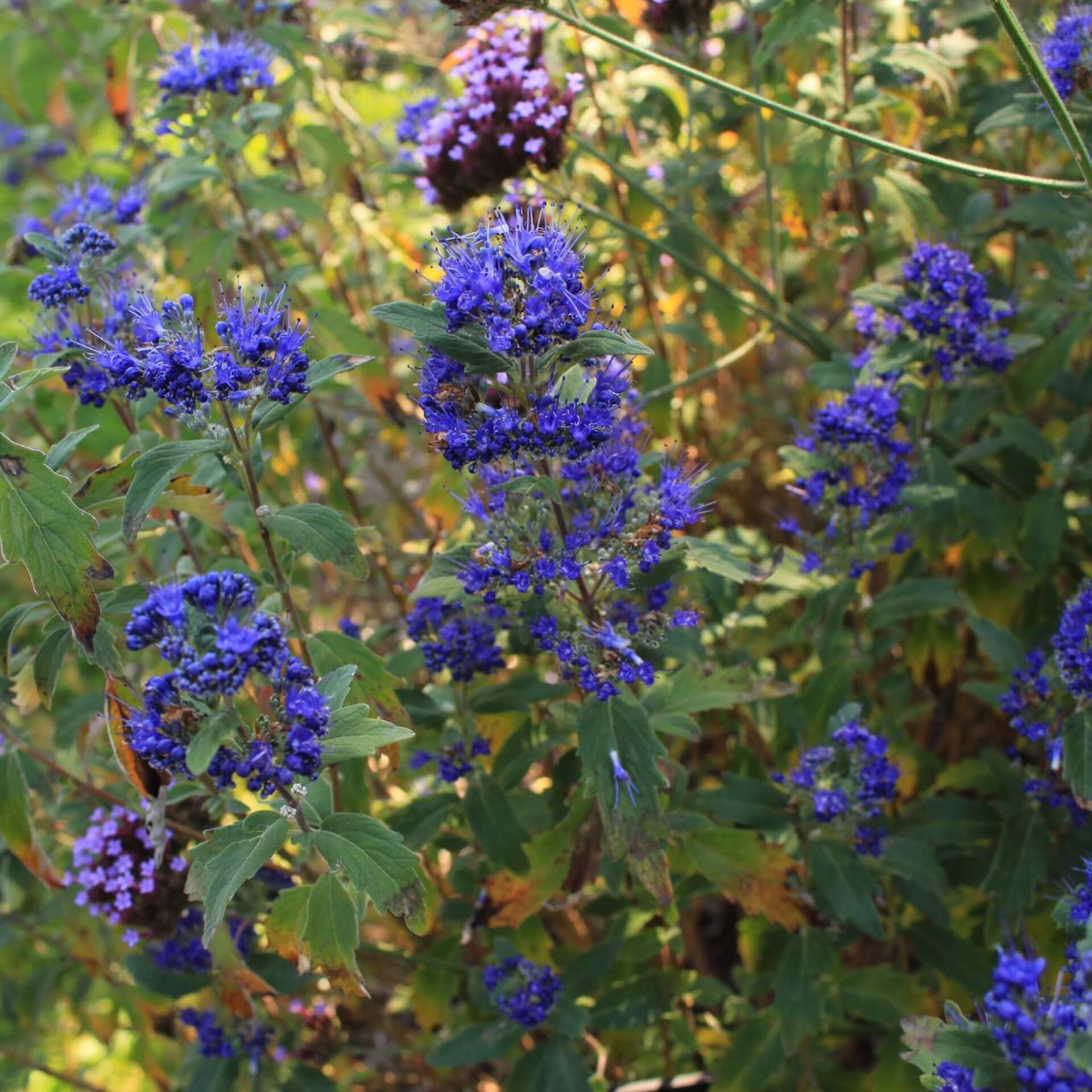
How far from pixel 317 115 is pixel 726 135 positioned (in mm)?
2183

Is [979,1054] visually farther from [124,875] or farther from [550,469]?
[124,875]

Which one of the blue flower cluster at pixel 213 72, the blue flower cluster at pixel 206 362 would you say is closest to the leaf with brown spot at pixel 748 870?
the blue flower cluster at pixel 206 362

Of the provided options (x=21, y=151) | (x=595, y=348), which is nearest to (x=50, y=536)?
(x=595, y=348)

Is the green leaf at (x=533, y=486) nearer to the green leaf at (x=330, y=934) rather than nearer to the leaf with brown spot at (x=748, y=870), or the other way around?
the green leaf at (x=330, y=934)

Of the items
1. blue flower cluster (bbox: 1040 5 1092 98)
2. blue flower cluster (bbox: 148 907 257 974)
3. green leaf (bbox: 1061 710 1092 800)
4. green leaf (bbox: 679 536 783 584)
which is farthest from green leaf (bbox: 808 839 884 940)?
blue flower cluster (bbox: 1040 5 1092 98)

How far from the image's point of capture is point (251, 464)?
2.29m

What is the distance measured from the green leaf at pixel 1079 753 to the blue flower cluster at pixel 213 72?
2.95m

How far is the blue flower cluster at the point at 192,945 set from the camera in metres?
2.88

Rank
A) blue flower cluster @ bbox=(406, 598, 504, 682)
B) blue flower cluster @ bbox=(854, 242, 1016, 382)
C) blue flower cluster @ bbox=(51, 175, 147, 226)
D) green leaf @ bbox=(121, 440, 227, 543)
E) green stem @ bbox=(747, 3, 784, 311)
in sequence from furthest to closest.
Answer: blue flower cluster @ bbox=(51, 175, 147, 226) → green stem @ bbox=(747, 3, 784, 311) → blue flower cluster @ bbox=(854, 242, 1016, 382) → blue flower cluster @ bbox=(406, 598, 504, 682) → green leaf @ bbox=(121, 440, 227, 543)

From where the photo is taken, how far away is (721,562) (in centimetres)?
236

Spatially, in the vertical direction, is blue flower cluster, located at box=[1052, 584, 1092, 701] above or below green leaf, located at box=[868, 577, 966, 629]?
below

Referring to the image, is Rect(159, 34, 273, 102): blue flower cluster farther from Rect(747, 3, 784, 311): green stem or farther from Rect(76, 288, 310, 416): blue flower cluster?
Rect(747, 3, 784, 311): green stem

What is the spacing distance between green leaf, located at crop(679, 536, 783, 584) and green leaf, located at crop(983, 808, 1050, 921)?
103 centimetres

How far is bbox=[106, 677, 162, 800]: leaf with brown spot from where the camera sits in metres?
2.30
